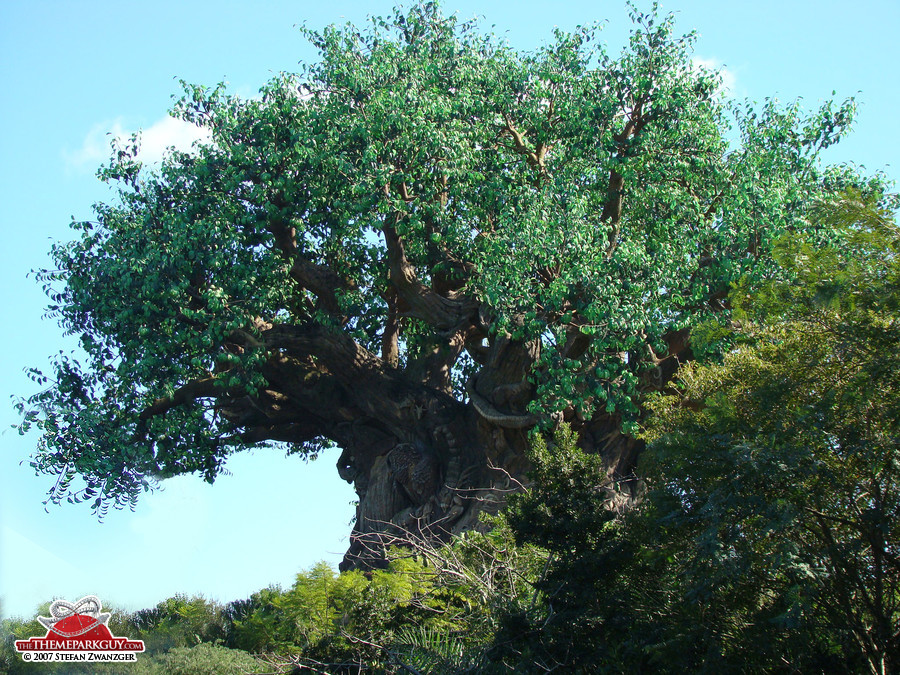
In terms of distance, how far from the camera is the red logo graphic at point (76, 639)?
30.1 feet

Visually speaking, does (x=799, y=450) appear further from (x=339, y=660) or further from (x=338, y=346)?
(x=338, y=346)

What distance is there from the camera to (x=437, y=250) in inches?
592

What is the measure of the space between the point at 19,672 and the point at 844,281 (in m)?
12.0

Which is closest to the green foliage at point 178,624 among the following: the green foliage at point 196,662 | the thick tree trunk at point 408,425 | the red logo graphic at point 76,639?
the green foliage at point 196,662

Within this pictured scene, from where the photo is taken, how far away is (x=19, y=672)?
12516 millimetres

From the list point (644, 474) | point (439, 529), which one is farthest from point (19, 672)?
point (644, 474)

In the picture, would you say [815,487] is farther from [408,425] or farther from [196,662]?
[408,425]

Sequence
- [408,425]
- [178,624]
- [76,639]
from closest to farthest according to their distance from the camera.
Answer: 1. [76,639]
2. [178,624]
3. [408,425]

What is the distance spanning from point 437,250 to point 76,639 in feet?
27.2

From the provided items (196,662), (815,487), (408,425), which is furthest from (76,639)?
(408,425)

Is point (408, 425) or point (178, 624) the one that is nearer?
point (178, 624)

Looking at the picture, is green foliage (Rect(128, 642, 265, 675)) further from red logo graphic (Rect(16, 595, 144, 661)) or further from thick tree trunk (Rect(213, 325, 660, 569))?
thick tree trunk (Rect(213, 325, 660, 569))

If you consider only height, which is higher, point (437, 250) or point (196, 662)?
point (437, 250)

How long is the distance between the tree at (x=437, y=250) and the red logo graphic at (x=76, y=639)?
4.42 metres
